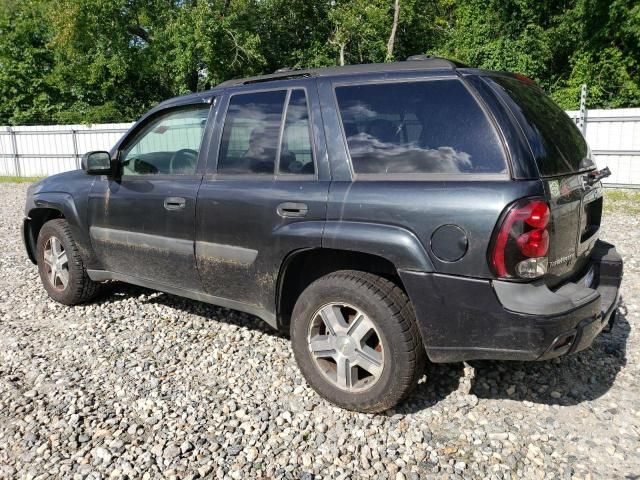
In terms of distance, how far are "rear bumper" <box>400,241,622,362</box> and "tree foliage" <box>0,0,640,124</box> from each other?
18813 mm

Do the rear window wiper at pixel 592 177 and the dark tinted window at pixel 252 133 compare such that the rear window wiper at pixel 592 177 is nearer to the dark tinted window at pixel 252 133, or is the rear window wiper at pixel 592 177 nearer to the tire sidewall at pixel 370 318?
the tire sidewall at pixel 370 318

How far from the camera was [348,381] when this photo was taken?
3.01 metres

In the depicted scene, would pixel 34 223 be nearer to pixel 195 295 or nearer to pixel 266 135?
pixel 195 295

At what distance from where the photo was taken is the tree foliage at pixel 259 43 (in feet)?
64.0

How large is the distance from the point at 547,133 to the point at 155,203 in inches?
104

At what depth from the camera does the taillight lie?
240 cm

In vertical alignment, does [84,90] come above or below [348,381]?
above

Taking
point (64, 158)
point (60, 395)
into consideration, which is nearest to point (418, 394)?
point (60, 395)

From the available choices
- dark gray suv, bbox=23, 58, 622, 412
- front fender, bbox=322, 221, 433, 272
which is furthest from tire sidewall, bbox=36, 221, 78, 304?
front fender, bbox=322, 221, 433, 272

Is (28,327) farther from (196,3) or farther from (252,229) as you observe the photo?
(196,3)

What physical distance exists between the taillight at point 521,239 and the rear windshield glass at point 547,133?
0.23m

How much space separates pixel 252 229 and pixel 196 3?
2312 cm

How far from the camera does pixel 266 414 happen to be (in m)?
3.08

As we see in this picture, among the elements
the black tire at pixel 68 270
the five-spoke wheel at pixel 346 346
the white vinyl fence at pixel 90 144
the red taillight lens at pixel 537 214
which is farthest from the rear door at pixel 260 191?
the white vinyl fence at pixel 90 144
